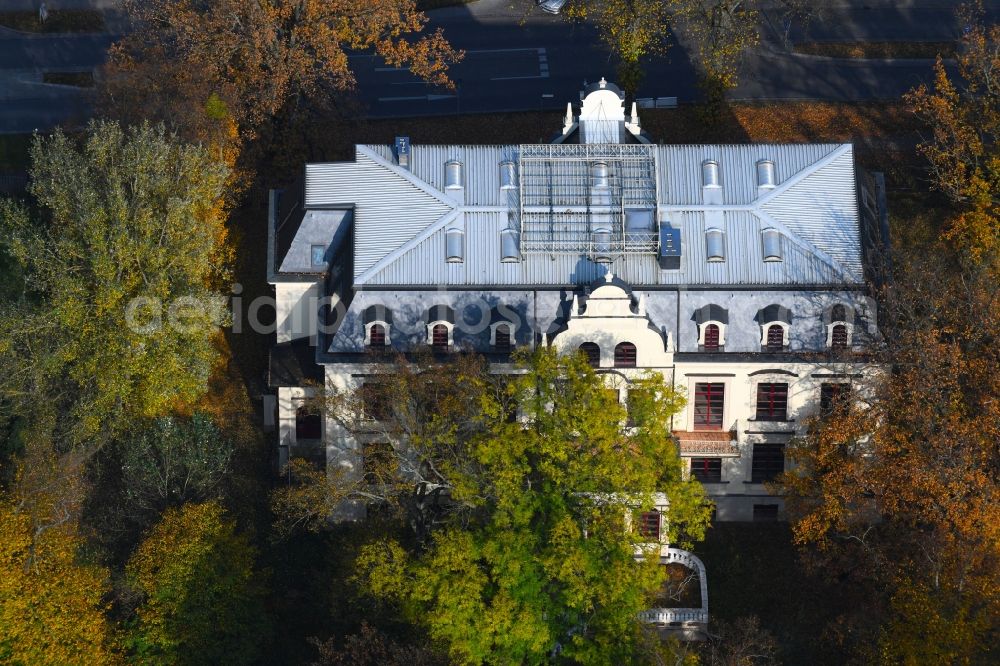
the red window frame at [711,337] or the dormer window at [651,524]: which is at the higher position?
the red window frame at [711,337]

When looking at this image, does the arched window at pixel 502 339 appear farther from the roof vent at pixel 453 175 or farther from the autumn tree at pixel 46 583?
the autumn tree at pixel 46 583

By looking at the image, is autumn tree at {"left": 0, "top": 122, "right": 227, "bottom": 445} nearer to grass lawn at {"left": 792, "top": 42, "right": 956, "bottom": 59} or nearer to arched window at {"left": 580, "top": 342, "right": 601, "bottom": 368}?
arched window at {"left": 580, "top": 342, "right": 601, "bottom": 368}

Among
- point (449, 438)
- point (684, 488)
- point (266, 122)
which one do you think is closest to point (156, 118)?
point (266, 122)

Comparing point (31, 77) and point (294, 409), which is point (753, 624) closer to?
point (294, 409)

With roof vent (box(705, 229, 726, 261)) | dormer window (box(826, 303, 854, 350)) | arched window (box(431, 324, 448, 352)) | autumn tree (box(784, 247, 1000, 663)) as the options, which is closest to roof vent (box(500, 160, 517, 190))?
arched window (box(431, 324, 448, 352))

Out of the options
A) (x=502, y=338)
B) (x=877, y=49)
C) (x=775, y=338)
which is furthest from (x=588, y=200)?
(x=877, y=49)

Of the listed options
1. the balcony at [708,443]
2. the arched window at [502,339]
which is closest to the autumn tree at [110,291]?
the arched window at [502,339]

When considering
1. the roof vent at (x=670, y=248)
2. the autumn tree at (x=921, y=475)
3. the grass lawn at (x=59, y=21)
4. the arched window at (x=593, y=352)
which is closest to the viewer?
the autumn tree at (x=921, y=475)

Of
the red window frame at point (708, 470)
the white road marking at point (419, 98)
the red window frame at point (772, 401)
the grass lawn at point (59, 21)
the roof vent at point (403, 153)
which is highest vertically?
the grass lawn at point (59, 21)
